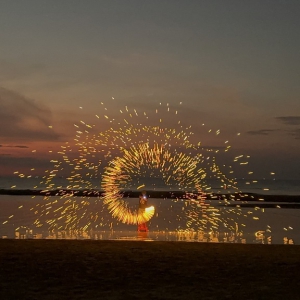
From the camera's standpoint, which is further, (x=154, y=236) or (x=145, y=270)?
(x=154, y=236)

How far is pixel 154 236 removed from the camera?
21.0 meters

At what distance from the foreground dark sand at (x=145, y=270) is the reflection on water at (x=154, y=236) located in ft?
6.48

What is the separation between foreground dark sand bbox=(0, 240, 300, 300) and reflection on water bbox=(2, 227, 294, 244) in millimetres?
1974

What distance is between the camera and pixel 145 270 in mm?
12844

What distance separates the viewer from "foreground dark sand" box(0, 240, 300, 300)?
10438 millimetres

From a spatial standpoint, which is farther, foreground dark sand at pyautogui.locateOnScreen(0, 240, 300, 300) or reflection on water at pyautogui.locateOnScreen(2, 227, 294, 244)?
reflection on water at pyautogui.locateOnScreen(2, 227, 294, 244)

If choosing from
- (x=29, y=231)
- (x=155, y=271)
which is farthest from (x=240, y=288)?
(x=29, y=231)

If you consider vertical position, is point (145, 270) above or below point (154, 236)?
below

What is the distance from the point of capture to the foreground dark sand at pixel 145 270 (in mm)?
10438

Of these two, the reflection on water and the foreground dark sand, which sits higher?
the reflection on water

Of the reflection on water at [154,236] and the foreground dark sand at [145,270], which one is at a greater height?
the reflection on water at [154,236]

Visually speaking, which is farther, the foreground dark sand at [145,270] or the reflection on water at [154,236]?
the reflection on water at [154,236]

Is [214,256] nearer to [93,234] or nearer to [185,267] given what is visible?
[185,267]

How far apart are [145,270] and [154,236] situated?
8.14m
